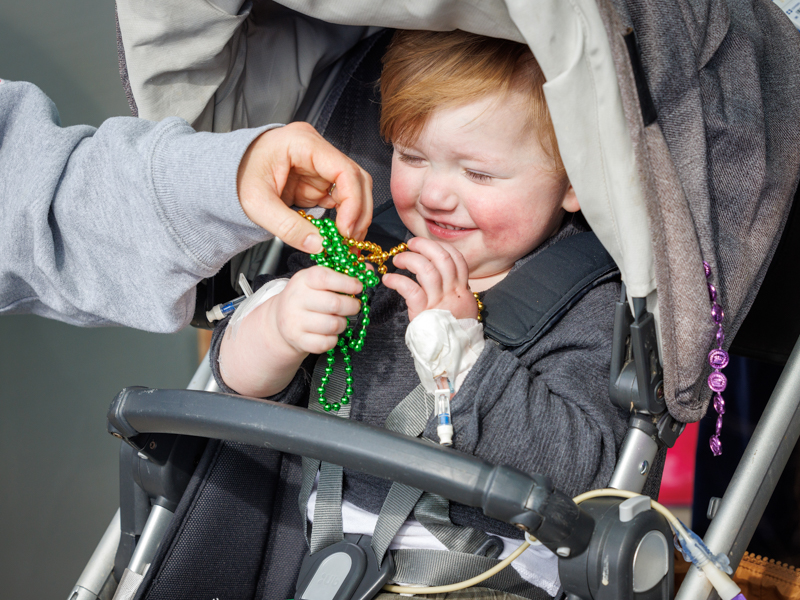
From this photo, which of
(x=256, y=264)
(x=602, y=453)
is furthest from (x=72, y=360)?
(x=602, y=453)

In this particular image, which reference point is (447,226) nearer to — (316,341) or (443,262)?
(443,262)

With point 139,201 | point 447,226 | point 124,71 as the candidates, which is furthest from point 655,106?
point 124,71

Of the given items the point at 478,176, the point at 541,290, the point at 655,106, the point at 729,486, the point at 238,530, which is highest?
the point at 655,106

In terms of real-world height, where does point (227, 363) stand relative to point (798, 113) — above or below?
below

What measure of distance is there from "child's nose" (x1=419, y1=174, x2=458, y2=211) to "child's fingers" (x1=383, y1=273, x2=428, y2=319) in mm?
143

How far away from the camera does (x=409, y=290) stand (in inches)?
31.4

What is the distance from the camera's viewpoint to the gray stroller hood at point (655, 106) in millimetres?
603

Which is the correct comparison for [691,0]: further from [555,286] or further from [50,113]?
[50,113]

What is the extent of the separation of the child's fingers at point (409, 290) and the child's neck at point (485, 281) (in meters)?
0.22

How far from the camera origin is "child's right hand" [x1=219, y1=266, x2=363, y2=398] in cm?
72

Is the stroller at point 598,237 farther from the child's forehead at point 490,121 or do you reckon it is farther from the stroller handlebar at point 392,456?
the child's forehead at point 490,121

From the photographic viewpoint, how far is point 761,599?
1083 mm

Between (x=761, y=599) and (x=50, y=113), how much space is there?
3.88 feet

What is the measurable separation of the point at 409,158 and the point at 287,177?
0.79ft
